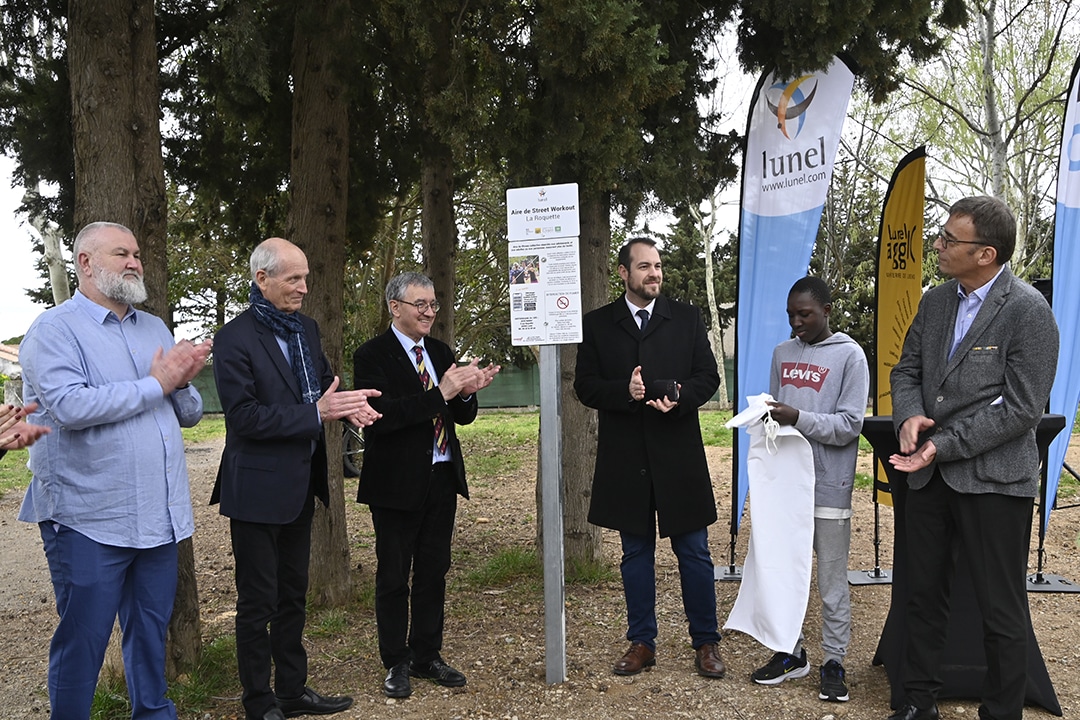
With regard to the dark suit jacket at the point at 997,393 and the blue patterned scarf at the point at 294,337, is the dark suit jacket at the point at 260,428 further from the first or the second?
the dark suit jacket at the point at 997,393

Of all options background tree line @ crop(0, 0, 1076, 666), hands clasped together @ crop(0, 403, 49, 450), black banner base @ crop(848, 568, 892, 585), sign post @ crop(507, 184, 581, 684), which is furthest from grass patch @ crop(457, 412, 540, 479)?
hands clasped together @ crop(0, 403, 49, 450)

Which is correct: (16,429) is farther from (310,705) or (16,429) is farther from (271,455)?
(310,705)

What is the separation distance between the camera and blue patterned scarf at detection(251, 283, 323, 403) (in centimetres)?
388

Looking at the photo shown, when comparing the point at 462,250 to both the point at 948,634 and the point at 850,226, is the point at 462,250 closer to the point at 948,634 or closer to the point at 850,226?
the point at 850,226

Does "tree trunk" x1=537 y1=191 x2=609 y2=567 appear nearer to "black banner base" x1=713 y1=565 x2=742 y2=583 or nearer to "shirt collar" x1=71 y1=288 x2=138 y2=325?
"black banner base" x1=713 y1=565 x2=742 y2=583

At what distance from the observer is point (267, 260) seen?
3.87 metres

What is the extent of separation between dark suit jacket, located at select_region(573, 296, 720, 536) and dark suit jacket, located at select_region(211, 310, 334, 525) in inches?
55.4

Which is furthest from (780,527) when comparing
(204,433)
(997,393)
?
(204,433)

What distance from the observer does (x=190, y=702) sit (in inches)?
167

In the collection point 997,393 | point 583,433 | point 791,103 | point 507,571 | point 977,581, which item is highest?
point 791,103

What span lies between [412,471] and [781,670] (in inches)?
76.8

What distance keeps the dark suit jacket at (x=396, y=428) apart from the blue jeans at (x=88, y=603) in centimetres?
103

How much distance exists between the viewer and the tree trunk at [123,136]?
14.4 ft

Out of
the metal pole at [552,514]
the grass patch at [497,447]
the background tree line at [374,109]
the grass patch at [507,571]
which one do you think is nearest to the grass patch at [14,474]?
the grass patch at [497,447]
